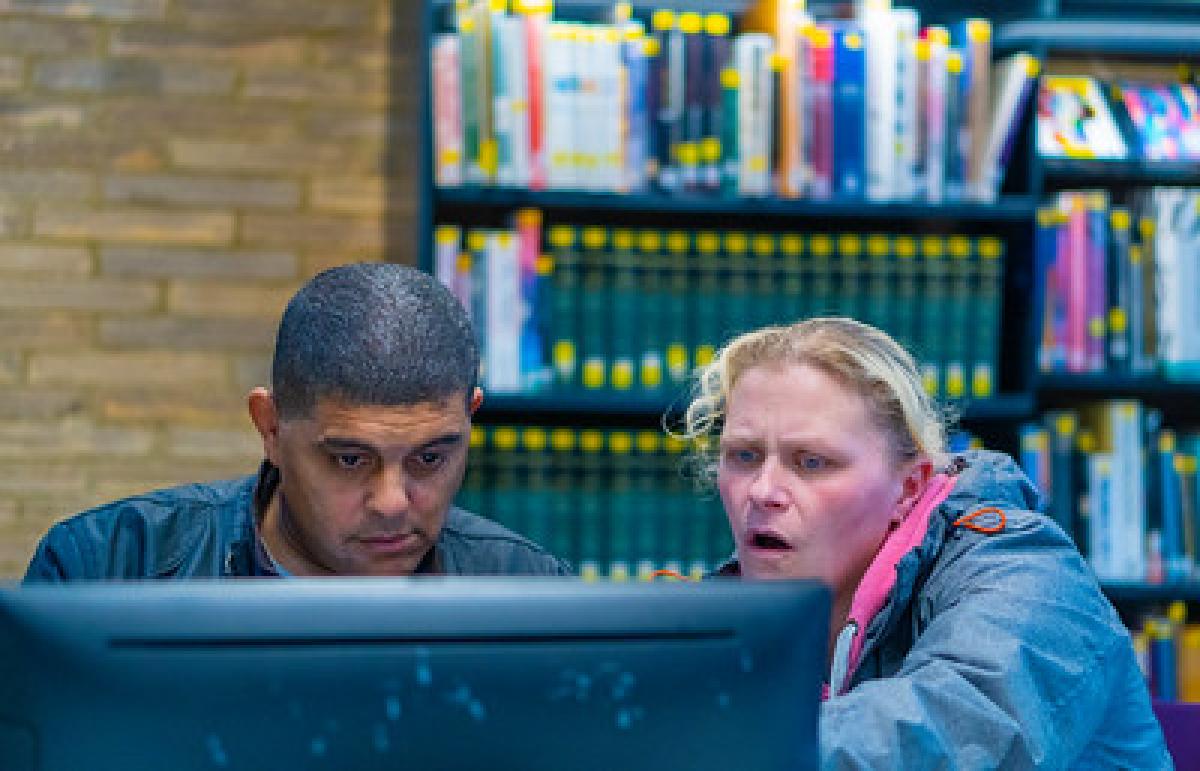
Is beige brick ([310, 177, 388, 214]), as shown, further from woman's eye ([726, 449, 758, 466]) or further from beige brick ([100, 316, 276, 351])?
woman's eye ([726, 449, 758, 466])

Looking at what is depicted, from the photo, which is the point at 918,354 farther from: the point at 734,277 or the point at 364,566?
the point at 364,566

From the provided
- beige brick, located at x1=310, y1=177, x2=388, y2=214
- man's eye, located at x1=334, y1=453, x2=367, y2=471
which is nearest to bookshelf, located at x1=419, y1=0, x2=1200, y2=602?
beige brick, located at x1=310, y1=177, x2=388, y2=214

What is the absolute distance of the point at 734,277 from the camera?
322 centimetres

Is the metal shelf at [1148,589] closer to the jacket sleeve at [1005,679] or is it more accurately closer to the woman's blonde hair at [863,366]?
the woman's blonde hair at [863,366]

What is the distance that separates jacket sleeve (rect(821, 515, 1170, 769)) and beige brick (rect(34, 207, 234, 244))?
2272mm

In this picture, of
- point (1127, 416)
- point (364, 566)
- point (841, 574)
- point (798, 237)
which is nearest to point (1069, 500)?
point (1127, 416)

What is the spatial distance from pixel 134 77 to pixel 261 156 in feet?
1.02

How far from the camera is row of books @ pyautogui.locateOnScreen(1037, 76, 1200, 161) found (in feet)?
11.3

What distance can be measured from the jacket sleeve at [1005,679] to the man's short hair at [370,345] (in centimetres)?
54

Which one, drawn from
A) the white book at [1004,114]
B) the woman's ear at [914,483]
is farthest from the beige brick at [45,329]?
the woman's ear at [914,483]

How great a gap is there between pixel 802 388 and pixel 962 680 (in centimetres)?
50

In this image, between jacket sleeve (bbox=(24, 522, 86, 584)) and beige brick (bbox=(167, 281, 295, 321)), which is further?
beige brick (bbox=(167, 281, 295, 321))

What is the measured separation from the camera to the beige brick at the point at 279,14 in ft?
11.7

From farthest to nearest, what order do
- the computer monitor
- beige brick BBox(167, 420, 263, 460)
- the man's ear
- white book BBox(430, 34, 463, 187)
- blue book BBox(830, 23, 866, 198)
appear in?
beige brick BBox(167, 420, 263, 460), blue book BBox(830, 23, 866, 198), white book BBox(430, 34, 463, 187), the man's ear, the computer monitor
